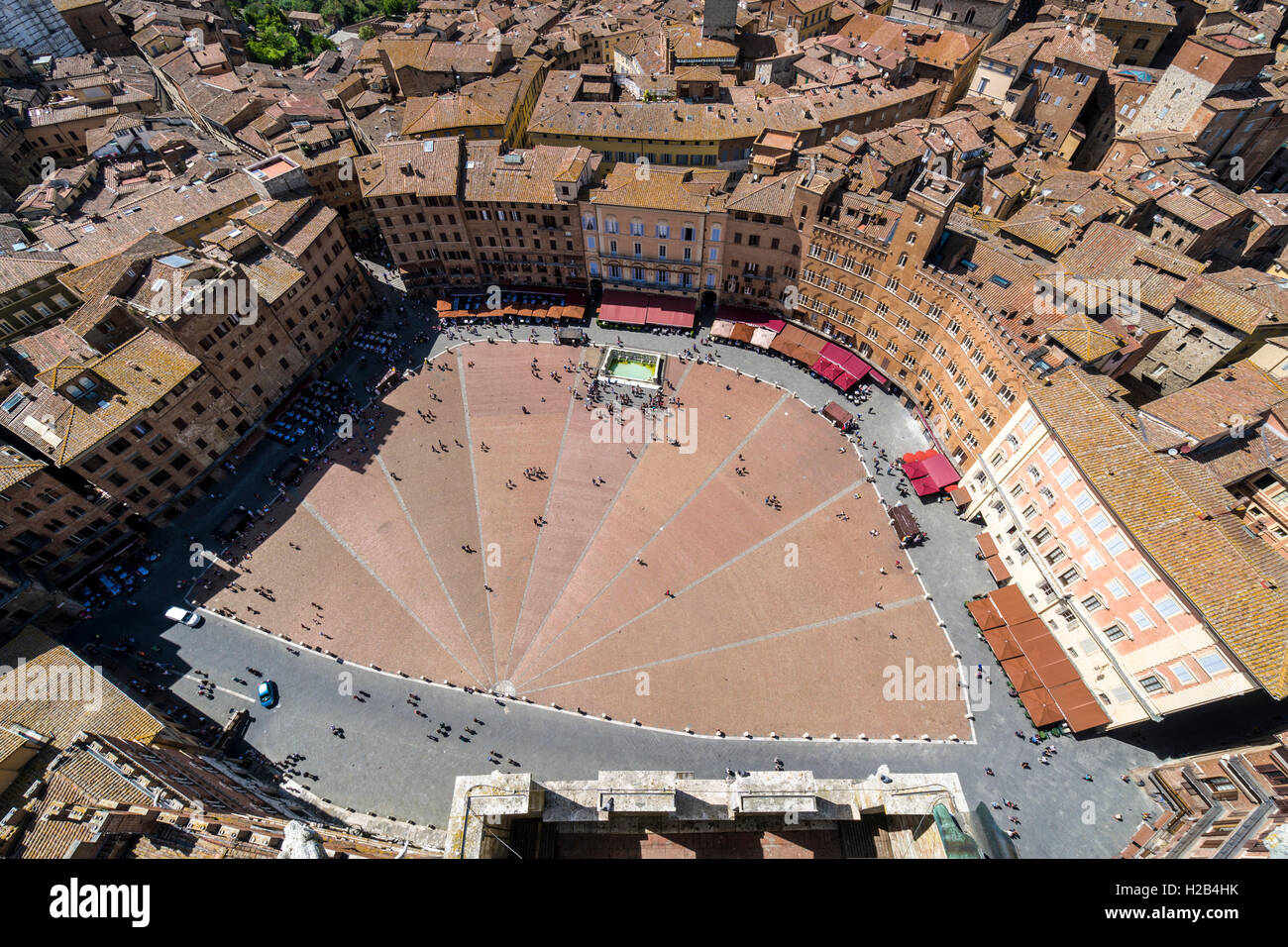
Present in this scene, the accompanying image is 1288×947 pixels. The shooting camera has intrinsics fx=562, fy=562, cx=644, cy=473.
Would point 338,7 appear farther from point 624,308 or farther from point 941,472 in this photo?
point 941,472

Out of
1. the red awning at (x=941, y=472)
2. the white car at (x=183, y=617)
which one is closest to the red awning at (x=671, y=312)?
the red awning at (x=941, y=472)

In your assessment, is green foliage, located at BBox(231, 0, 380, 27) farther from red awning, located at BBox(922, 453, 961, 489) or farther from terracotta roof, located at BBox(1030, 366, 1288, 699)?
terracotta roof, located at BBox(1030, 366, 1288, 699)

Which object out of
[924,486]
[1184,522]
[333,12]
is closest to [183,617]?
[924,486]

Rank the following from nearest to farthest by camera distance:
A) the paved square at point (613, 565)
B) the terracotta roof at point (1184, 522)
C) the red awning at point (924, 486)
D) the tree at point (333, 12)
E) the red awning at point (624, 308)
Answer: the terracotta roof at point (1184, 522) → the paved square at point (613, 565) → the red awning at point (924, 486) → the red awning at point (624, 308) → the tree at point (333, 12)

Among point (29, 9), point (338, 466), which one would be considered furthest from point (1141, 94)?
point (29, 9)

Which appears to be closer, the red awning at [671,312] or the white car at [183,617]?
the white car at [183,617]

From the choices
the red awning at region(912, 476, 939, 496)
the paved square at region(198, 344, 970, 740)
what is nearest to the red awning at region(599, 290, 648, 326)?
the paved square at region(198, 344, 970, 740)

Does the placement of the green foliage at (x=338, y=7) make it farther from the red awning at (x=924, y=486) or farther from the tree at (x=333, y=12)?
the red awning at (x=924, y=486)

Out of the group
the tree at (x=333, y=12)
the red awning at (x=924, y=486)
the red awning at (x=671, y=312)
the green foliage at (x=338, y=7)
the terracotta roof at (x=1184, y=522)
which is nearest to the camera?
the terracotta roof at (x=1184, y=522)
